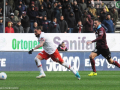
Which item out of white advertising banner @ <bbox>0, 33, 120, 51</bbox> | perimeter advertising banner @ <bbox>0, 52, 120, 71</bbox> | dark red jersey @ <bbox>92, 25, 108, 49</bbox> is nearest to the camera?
dark red jersey @ <bbox>92, 25, 108, 49</bbox>

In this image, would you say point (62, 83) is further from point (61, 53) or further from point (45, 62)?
point (61, 53)

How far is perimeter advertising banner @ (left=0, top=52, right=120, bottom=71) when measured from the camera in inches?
698

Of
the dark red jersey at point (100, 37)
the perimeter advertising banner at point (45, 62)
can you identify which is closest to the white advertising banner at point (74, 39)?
the perimeter advertising banner at point (45, 62)

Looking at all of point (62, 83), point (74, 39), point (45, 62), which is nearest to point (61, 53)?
point (45, 62)

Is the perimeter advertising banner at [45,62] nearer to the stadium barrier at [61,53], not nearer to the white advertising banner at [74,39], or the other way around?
the stadium barrier at [61,53]

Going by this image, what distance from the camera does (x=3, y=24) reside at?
18547 mm

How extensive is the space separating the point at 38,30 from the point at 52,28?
8152 mm

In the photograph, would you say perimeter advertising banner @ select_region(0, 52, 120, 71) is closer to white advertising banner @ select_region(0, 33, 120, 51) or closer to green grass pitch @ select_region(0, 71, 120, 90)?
white advertising banner @ select_region(0, 33, 120, 51)

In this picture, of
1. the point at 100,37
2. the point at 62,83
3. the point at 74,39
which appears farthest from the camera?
the point at 74,39

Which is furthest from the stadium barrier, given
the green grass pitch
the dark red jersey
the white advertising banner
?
the green grass pitch

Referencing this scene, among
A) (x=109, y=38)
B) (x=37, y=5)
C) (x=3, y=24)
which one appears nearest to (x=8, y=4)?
(x=37, y=5)

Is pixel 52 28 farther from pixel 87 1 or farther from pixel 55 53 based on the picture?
pixel 55 53

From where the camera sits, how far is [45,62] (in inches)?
704

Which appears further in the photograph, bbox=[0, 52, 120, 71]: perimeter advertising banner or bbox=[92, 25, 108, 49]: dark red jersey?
bbox=[0, 52, 120, 71]: perimeter advertising banner
